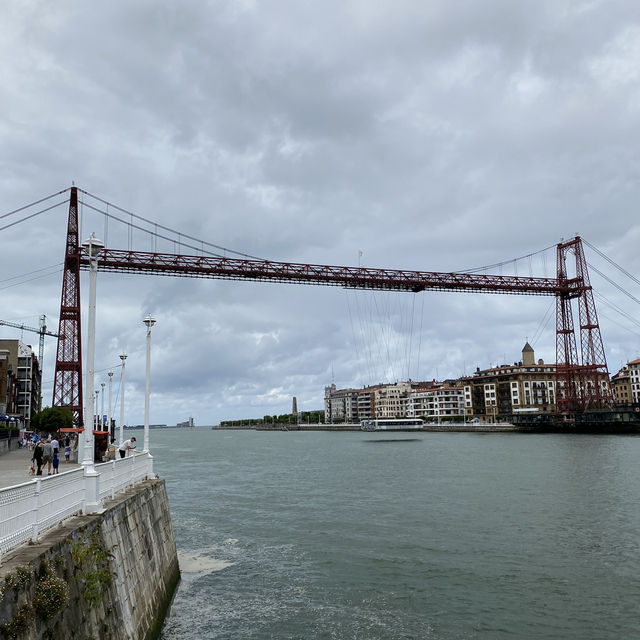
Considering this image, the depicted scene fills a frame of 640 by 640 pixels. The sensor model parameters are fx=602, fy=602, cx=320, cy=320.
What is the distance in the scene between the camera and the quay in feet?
20.4

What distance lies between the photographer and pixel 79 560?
769cm

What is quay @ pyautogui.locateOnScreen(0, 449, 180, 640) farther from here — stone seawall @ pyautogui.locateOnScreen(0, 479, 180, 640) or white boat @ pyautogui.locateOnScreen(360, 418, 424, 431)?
white boat @ pyautogui.locateOnScreen(360, 418, 424, 431)

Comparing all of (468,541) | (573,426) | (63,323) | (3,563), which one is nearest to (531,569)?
(468,541)

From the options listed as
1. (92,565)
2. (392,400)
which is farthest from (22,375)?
(392,400)

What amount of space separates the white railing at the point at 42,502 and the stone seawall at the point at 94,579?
0.16m

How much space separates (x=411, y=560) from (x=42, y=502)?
12.0m

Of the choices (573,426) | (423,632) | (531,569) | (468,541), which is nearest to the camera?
(423,632)

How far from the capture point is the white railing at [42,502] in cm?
667

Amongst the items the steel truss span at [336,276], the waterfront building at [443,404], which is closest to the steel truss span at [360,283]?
the steel truss span at [336,276]

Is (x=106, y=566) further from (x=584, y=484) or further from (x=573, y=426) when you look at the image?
(x=573, y=426)

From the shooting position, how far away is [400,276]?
7931 centimetres

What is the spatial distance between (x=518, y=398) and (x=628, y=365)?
87.0ft

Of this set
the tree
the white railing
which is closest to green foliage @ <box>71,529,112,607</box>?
the white railing

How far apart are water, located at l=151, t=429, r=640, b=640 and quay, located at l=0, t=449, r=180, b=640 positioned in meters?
2.09
